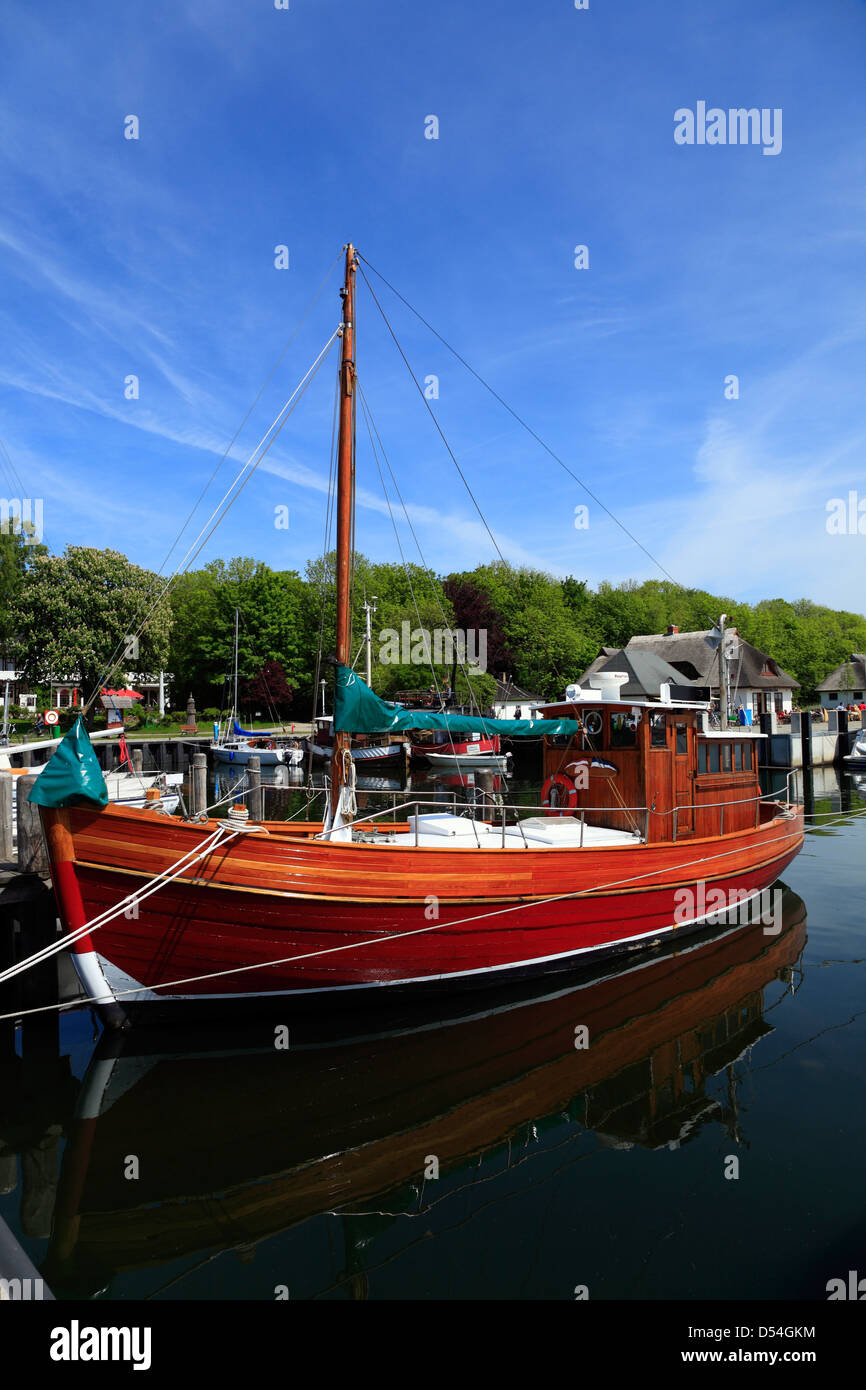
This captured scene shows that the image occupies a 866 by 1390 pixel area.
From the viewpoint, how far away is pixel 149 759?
3381 centimetres

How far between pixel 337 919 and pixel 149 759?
93.2 ft

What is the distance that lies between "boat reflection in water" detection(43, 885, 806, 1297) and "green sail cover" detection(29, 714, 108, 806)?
10.2ft

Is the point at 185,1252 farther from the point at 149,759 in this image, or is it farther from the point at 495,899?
the point at 149,759

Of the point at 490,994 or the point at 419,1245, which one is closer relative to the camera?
the point at 419,1245

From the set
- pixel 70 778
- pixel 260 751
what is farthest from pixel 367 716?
pixel 260 751

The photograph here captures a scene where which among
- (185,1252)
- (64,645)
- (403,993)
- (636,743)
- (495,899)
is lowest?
(185,1252)

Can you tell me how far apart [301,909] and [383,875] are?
3.32ft

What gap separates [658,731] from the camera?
38.2 ft

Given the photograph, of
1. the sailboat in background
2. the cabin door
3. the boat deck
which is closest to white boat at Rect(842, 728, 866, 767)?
the sailboat in background

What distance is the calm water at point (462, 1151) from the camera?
5.23 metres

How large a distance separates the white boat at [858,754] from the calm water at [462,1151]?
32.2 metres

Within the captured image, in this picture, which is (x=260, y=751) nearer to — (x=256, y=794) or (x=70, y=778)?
(x=256, y=794)

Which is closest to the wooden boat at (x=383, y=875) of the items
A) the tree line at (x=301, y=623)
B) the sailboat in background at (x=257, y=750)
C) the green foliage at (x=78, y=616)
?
the tree line at (x=301, y=623)
